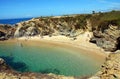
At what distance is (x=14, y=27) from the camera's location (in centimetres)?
10112

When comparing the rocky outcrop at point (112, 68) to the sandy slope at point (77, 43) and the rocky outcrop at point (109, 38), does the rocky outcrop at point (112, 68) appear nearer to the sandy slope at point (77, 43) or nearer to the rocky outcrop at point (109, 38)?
the sandy slope at point (77, 43)

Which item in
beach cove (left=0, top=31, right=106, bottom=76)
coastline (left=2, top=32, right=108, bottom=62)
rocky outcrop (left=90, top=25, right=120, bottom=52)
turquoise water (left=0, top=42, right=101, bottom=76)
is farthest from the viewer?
coastline (left=2, top=32, right=108, bottom=62)

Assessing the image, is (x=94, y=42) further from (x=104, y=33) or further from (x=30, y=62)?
(x=30, y=62)

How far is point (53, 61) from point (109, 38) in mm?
15798

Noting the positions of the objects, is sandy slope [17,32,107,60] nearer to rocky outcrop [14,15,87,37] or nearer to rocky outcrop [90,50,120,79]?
rocky outcrop [14,15,87,37]

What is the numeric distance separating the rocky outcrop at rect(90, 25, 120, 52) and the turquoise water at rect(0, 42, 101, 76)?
257 inches

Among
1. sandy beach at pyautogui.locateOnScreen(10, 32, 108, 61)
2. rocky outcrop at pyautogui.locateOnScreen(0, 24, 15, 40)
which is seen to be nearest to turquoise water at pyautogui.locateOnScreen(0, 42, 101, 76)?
sandy beach at pyautogui.locateOnScreen(10, 32, 108, 61)

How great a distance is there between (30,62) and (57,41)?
29076 mm

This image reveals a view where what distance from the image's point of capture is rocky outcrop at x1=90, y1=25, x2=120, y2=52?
57.7 meters

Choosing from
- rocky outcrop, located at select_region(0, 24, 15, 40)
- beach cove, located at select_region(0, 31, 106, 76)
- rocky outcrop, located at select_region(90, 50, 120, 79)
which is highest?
rocky outcrop, located at select_region(90, 50, 120, 79)

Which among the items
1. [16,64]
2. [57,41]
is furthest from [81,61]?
[57,41]

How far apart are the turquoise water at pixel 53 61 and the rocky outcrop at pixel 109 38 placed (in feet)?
21.4

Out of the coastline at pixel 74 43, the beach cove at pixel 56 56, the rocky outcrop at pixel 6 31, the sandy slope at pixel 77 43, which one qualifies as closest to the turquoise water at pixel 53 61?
the beach cove at pixel 56 56

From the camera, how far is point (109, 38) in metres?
60.4
